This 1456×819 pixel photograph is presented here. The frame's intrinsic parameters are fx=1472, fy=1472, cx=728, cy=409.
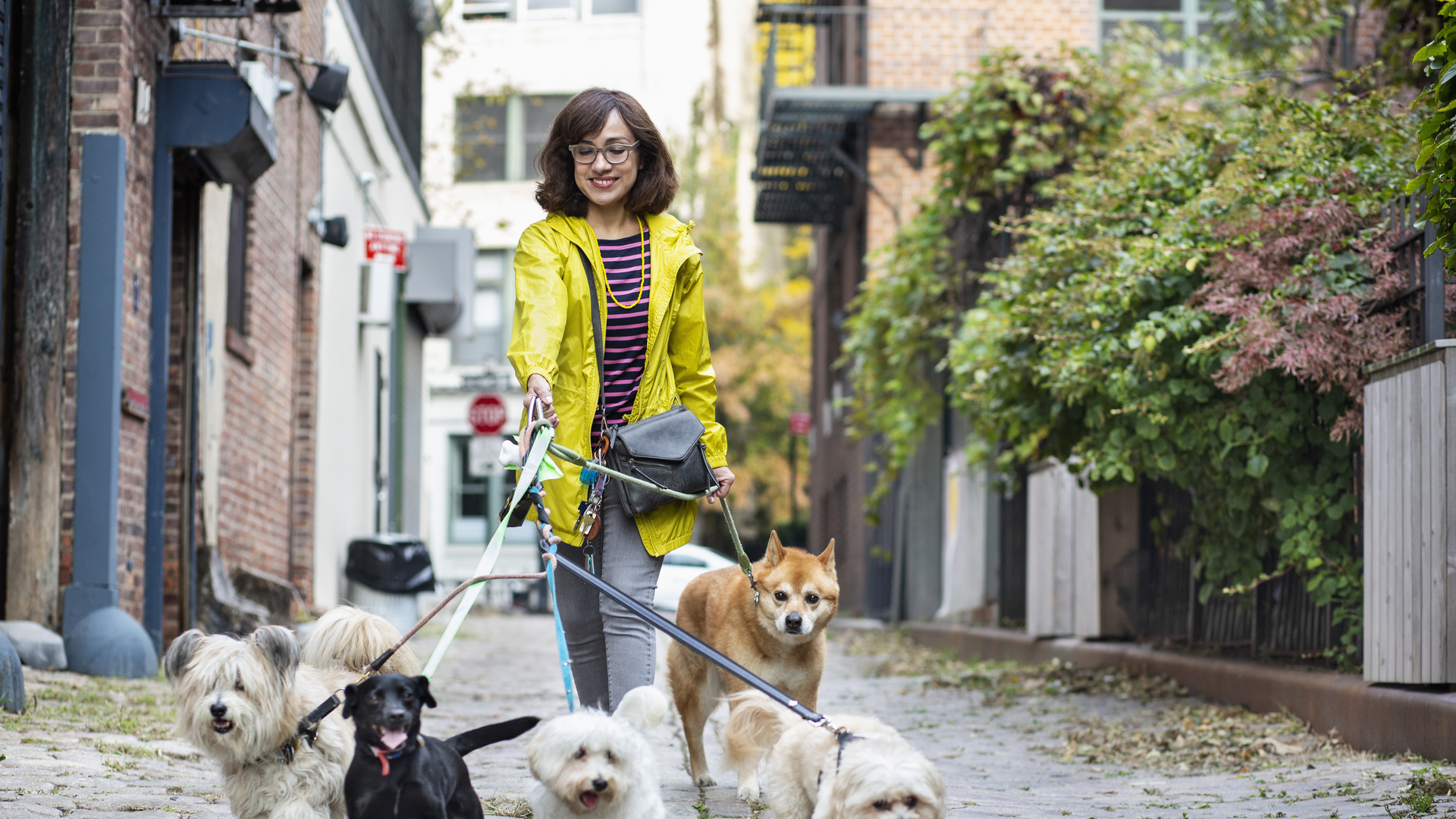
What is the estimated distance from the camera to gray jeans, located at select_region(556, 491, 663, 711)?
14.4 ft

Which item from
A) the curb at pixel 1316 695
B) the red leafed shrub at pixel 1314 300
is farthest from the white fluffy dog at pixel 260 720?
the red leafed shrub at pixel 1314 300

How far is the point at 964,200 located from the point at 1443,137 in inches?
356

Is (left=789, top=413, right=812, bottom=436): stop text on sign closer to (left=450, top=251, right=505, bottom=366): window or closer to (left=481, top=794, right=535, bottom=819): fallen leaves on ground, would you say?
(left=450, top=251, right=505, bottom=366): window

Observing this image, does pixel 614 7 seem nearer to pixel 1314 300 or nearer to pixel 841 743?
pixel 1314 300

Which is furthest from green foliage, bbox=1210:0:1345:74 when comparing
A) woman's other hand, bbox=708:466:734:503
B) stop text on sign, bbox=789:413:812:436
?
stop text on sign, bbox=789:413:812:436

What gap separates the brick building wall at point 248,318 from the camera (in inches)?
342

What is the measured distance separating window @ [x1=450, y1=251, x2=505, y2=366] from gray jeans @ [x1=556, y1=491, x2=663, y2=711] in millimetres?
32507

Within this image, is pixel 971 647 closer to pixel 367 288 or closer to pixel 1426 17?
pixel 1426 17

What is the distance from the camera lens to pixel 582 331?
444 centimetres

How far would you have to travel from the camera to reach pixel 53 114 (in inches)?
337

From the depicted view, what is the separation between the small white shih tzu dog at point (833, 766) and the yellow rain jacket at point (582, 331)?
62cm

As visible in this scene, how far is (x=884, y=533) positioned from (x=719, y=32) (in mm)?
27426

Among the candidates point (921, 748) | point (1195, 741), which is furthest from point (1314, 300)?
point (921, 748)

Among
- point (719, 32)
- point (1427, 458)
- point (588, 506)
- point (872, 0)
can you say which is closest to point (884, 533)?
point (872, 0)
